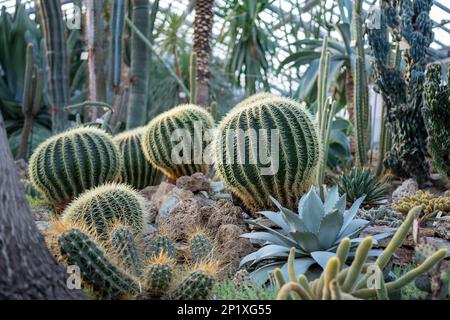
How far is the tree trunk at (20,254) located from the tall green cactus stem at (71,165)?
7.74 feet

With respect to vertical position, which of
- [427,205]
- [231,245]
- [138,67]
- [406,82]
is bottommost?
[231,245]

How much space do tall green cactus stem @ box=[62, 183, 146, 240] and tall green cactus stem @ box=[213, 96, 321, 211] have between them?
64 cm

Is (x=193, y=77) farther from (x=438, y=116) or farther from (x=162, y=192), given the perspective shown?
(x=438, y=116)

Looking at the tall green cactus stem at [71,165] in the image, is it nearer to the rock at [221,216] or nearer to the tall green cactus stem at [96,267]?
the rock at [221,216]

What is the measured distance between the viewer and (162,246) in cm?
307

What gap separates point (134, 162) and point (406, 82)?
2.53m

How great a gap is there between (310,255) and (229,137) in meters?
1.13

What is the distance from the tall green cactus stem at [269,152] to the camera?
3.62m

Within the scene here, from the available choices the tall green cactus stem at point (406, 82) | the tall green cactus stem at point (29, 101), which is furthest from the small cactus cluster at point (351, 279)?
the tall green cactus stem at point (29, 101)

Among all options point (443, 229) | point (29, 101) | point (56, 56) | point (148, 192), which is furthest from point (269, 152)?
point (29, 101)

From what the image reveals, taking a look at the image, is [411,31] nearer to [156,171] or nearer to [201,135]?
[201,135]

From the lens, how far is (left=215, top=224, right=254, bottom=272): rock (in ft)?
10.4

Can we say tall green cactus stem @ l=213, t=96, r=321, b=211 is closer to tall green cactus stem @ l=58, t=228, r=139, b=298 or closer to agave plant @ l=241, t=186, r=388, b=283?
agave plant @ l=241, t=186, r=388, b=283

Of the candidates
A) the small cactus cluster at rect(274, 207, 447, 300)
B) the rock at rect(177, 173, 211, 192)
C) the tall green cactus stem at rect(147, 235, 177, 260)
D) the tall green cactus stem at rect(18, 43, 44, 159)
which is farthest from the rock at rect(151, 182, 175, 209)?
the tall green cactus stem at rect(18, 43, 44, 159)
